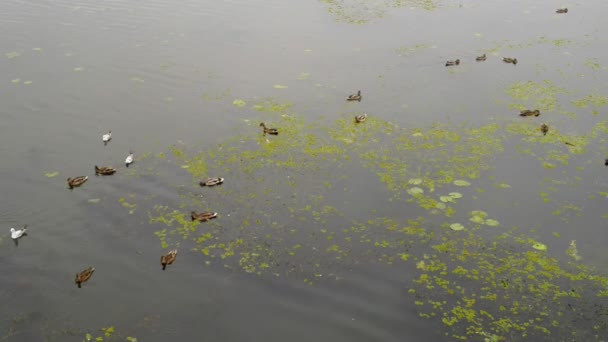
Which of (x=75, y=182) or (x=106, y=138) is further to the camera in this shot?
(x=106, y=138)

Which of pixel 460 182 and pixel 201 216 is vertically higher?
pixel 460 182

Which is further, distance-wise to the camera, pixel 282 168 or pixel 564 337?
pixel 282 168

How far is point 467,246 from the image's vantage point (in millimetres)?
10109

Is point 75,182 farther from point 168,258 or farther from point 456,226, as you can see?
point 456,226

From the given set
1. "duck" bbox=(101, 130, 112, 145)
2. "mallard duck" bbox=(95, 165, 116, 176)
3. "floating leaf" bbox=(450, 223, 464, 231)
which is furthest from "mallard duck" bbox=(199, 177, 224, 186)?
"floating leaf" bbox=(450, 223, 464, 231)

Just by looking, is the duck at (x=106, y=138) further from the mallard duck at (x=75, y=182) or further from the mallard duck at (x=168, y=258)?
the mallard duck at (x=168, y=258)

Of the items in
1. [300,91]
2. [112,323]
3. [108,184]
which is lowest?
[112,323]

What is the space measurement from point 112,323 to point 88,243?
7.85 feet

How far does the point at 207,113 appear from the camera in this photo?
1538 cm

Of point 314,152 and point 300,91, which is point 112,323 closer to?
point 314,152

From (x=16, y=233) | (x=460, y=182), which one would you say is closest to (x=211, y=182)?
(x=16, y=233)

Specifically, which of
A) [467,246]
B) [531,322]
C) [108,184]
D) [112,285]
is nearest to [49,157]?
[108,184]

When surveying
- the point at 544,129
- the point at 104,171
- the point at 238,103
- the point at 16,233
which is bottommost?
the point at 16,233

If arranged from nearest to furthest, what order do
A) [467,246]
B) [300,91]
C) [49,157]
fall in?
[467,246]
[49,157]
[300,91]
